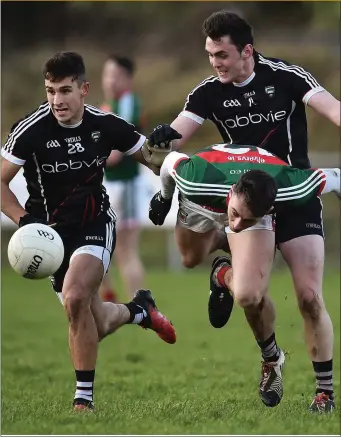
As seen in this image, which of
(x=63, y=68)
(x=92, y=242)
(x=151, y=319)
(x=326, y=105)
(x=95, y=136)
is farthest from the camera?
(x=151, y=319)

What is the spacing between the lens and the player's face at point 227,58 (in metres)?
7.10

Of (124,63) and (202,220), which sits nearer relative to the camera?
(202,220)

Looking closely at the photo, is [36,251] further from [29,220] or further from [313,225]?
[313,225]

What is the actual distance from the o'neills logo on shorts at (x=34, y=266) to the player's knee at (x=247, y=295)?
1271 millimetres

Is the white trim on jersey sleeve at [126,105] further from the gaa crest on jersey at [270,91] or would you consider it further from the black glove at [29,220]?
the black glove at [29,220]

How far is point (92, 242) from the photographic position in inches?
283

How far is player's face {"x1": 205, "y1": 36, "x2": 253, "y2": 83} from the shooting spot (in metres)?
7.10

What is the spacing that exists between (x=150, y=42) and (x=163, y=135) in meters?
21.0

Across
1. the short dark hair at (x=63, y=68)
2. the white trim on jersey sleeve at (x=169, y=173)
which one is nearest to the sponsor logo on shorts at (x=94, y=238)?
the white trim on jersey sleeve at (x=169, y=173)

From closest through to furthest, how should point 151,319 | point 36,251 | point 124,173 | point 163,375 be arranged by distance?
point 36,251, point 151,319, point 163,375, point 124,173

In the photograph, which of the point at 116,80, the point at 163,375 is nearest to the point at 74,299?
the point at 163,375

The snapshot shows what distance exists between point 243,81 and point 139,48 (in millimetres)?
20242

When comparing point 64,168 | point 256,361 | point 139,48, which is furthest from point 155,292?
point 139,48

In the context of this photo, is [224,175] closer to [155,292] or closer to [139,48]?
[155,292]
